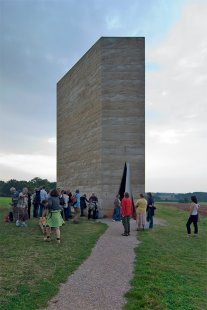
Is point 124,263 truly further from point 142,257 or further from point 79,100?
point 79,100

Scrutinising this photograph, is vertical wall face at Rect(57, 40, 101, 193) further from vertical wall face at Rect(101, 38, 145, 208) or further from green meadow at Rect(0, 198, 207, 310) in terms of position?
green meadow at Rect(0, 198, 207, 310)

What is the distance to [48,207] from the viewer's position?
12422 millimetres

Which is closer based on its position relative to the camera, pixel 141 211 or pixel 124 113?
pixel 141 211

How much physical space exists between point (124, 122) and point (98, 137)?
1975mm

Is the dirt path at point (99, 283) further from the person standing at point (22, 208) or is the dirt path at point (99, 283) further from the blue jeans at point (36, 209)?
the blue jeans at point (36, 209)

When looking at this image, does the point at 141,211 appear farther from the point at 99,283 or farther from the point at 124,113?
the point at 124,113

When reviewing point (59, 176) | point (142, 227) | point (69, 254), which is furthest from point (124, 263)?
point (59, 176)

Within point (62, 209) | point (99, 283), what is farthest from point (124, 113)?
point (99, 283)

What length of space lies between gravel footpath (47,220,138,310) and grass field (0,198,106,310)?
0.23m

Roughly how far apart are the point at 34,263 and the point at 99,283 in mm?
2343

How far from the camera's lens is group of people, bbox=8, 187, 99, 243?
12359 millimetres

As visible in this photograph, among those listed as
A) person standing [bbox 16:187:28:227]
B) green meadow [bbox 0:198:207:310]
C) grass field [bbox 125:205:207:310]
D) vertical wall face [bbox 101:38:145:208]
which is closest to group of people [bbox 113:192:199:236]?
green meadow [bbox 0:198:207:310]

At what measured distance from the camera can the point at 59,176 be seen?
113 feet

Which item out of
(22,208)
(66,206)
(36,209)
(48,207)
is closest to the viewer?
(48,207)
